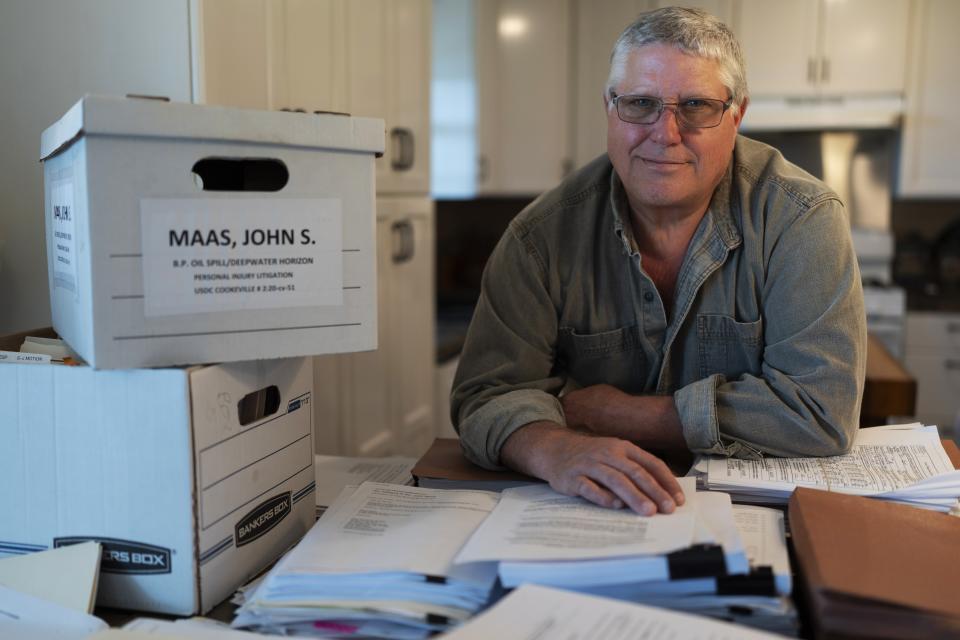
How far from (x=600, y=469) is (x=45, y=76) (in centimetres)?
127

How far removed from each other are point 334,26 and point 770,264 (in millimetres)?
1196

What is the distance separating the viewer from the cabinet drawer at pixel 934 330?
3.59 metres

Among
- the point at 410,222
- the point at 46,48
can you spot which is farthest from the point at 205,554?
the point at 410,222

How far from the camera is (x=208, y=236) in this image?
92cm

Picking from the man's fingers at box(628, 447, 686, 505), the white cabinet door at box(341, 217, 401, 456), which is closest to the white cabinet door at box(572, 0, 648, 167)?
the white cabinet door at box(341, 217, 401, 456)

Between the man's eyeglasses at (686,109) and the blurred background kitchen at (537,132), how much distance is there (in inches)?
31.3

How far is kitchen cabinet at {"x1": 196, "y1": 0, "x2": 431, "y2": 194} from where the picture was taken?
1.59 meters

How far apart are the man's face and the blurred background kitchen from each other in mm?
782

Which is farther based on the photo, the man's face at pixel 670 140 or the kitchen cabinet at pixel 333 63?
the kitchen cabinet at pixel 333 63

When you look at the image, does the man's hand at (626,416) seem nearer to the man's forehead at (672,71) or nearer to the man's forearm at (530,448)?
the man's forearm at (530,448)

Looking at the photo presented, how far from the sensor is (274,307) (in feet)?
3.16

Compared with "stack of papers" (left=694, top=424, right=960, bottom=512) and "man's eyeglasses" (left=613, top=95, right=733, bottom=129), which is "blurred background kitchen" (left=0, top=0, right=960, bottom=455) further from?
"stack of papers" (left=694, top=424, right=960, bottom=512)

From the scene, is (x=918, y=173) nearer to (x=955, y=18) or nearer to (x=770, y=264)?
(x=955, y=18)

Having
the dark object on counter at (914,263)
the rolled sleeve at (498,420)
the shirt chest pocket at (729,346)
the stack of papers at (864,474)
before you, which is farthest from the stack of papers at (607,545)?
the dark object on counter at (914,263)
